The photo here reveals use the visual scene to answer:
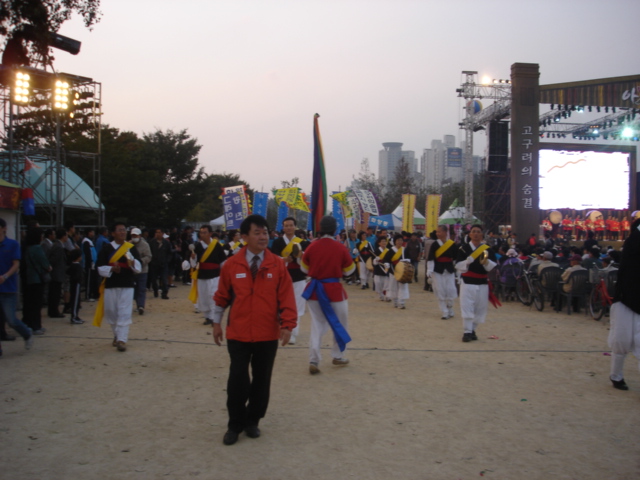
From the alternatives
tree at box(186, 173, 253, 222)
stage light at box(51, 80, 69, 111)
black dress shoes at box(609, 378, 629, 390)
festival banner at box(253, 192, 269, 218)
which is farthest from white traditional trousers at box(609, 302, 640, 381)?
tree at box(186, 173, 253, 222)

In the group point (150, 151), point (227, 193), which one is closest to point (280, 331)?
point (227, 193)

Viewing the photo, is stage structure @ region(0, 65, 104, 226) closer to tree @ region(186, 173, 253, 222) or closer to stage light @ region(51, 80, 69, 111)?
stage light @ region(51, 80, 69, 111)

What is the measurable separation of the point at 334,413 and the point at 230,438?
116cm

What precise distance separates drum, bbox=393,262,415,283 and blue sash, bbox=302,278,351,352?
526cm

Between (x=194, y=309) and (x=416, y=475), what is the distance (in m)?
9.57

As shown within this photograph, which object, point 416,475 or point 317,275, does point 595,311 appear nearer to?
point 317,275

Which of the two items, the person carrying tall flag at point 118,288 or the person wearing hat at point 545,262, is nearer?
the person carrying tall flag at point 118,288

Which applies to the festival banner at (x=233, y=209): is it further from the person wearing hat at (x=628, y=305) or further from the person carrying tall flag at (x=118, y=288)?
the person wearing hat at (x=628, y=305)

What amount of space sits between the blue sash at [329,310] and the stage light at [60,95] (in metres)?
13.8

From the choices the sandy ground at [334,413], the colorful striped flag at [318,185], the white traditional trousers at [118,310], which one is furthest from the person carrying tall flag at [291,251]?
the white traditional trousers at [118,310]

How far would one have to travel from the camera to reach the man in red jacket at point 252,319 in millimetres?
4434

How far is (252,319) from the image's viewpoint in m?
4.42

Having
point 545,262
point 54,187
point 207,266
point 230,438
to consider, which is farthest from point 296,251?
point 54,187

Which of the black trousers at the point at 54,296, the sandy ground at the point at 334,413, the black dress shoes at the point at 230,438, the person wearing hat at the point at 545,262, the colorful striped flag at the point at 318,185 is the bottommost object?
the sandy ground at the point at 334,413
